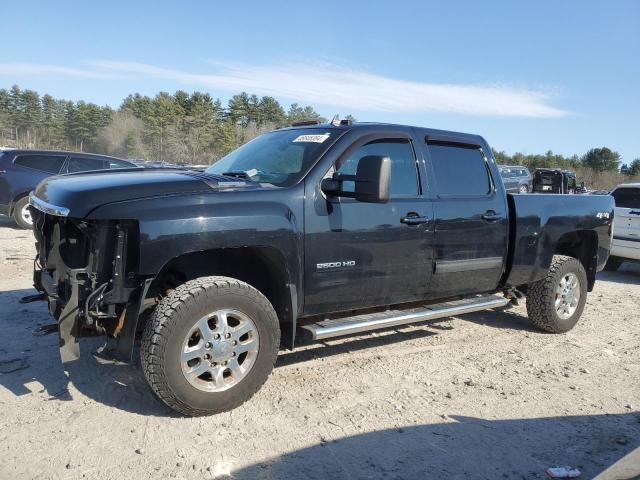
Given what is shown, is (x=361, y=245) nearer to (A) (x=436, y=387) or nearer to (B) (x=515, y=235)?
(A) (x=436, y=387)

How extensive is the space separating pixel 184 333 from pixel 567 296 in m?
4.39

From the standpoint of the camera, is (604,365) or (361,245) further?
(604,365)

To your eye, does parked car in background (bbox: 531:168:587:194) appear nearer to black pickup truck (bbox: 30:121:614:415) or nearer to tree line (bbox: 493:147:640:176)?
black pickup truck (bbox: 30:121:614:415)

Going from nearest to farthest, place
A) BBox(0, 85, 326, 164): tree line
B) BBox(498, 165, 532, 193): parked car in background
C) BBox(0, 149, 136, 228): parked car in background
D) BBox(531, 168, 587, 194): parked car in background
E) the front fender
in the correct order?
the front fender
BBox(0, 149, 136, 228): parked car in background
BBox(531, 168, 587, 194): parked car in background
BBox(498, 165, 532, 193): parked car in background
BBox(0, 85, 326, 164): tree line

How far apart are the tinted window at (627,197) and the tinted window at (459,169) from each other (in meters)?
6.22

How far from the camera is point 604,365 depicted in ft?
15.9

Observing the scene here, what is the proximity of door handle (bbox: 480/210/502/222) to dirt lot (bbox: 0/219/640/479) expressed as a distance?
127 cm

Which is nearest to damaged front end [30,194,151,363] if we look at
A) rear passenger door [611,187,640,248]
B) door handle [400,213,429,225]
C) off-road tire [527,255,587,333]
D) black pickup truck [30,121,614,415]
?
black pickup truck [30,121,614,415]

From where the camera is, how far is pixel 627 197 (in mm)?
10016

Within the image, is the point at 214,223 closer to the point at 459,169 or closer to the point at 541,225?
the point at 459,169

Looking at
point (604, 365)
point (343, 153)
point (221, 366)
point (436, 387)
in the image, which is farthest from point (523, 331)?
point (221, 366)

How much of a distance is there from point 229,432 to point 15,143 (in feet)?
239

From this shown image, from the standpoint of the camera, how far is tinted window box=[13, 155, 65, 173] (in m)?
11.2

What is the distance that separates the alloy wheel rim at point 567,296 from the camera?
5750 millimetres
